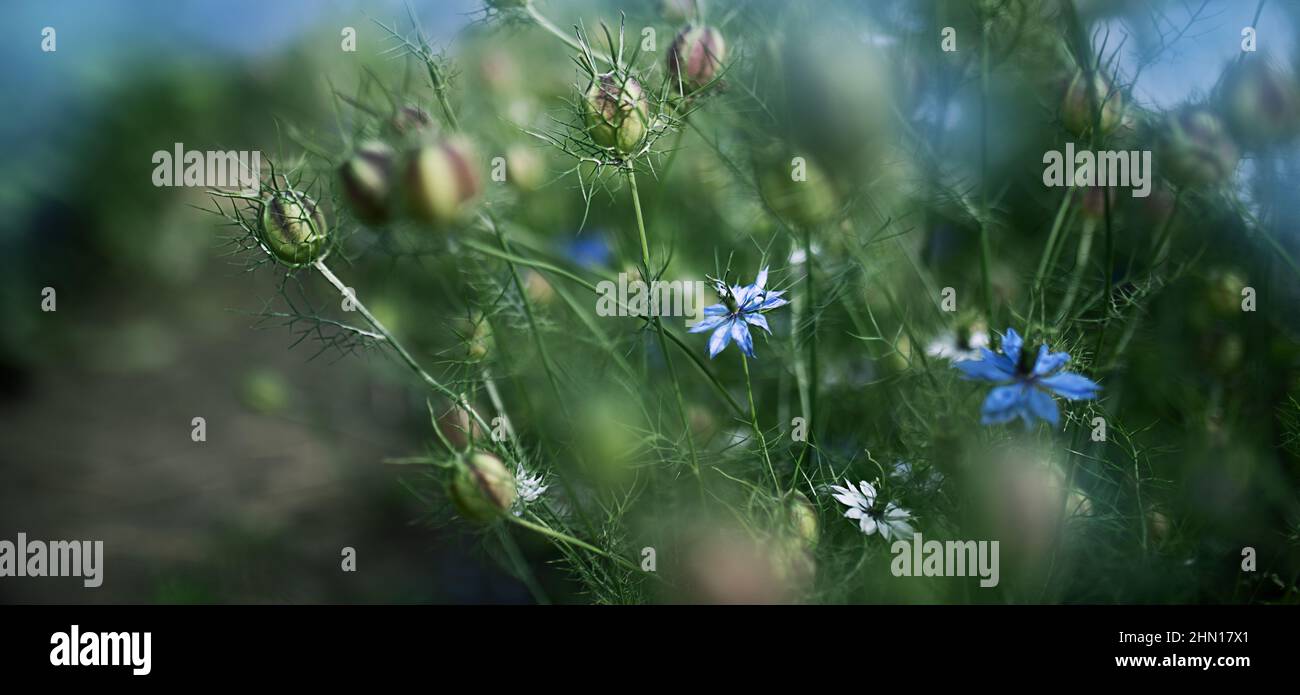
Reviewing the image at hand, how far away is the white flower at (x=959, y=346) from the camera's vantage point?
0.72m

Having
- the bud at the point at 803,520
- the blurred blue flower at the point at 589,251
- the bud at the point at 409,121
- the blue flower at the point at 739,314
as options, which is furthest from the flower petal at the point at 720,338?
the blurred blue flower at the point at 589,251

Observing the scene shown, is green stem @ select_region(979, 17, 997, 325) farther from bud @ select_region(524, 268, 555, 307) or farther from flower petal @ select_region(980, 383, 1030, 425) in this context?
bud @ select_region(524, 268, 555, 307)

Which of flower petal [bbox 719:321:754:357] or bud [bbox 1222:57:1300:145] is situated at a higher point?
bud [bbox 1222:57:1300:145]

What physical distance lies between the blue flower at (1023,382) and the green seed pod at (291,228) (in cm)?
41

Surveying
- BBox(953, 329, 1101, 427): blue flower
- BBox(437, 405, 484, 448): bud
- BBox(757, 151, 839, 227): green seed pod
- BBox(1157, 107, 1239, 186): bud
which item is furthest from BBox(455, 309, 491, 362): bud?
BBox(1157, 107, 1239, 186): bud

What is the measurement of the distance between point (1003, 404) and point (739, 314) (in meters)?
0.19

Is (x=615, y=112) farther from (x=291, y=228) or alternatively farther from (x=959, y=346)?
(x=959, y=346)

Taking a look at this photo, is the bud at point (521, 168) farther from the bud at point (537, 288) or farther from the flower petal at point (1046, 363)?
the flower petal at point (1046, 363)

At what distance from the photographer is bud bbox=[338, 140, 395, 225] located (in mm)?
459

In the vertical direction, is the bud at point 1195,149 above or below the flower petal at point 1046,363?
above

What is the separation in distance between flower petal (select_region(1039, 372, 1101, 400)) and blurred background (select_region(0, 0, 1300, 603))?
123mm

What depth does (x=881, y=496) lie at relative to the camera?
0.63 metres

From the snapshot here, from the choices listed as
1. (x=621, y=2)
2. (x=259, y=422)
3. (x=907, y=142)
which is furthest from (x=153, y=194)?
(x=907, y=142)
